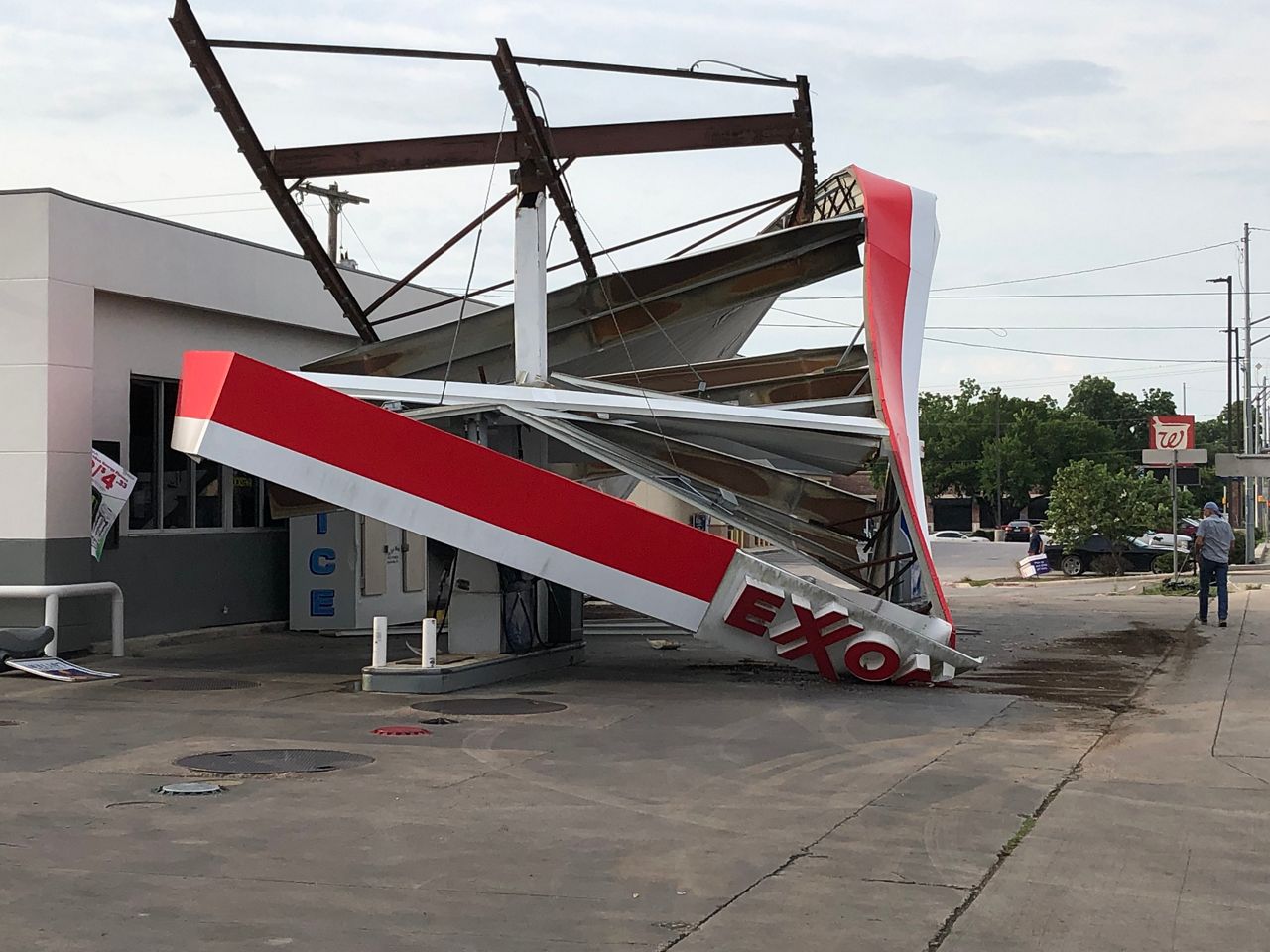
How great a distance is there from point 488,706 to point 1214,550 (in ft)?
44.5

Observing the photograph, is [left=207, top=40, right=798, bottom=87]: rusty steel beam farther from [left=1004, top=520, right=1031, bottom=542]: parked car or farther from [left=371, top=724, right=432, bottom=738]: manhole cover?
[left=1004, top=520, right=1031, bottom=542]: parked car

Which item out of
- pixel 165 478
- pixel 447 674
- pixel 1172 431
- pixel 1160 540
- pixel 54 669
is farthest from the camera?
pixel 1160 540

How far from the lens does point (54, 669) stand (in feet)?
50.6

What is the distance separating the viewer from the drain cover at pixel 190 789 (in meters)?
8.95

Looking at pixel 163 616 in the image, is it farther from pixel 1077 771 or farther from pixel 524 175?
pixel 1077 771

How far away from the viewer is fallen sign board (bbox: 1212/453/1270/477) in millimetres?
31953

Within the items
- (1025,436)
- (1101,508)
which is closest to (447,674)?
(1101,508)

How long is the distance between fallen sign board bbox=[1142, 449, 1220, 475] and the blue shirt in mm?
10490

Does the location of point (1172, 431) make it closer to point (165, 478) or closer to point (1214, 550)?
point (1214, 550)

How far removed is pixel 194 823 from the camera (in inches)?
320

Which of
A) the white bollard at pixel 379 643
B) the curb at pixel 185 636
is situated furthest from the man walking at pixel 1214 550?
the curb at pixel 185 636

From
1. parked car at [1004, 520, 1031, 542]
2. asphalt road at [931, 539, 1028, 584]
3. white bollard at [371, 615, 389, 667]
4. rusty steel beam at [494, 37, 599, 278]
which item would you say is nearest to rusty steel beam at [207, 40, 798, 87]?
rusty steel beam at [494, 37, 599, 278]

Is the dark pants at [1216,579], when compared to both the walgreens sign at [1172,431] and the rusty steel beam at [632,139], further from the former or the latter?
the walgreens sign at [1172,431]

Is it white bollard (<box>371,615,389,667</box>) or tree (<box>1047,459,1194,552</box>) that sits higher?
tree (<box>1047,459,1194,552</box>)
